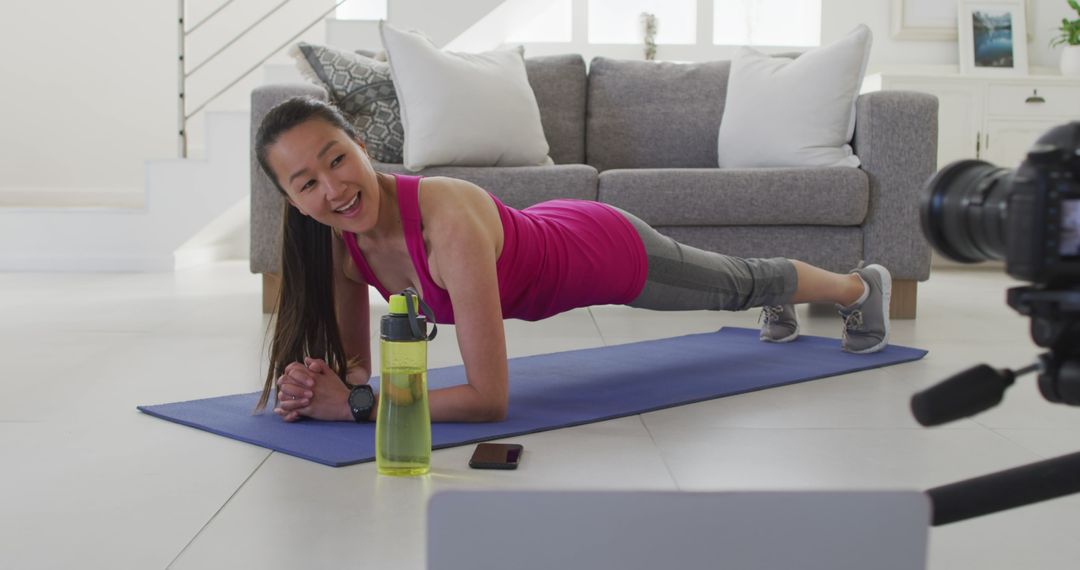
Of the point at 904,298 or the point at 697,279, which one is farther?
the point at 904,298

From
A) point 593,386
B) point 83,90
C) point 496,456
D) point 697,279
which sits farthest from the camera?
point 83,90

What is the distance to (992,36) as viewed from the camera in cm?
496

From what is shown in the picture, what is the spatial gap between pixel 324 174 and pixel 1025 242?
41.3 inches

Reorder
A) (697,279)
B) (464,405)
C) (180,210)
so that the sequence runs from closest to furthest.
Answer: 1. (464,405)
2. (697,279)
3. (180,210)

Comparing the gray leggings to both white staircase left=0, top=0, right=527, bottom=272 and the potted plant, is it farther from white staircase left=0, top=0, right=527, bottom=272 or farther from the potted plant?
the potted plant

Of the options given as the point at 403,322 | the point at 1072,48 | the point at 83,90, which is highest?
the point at 1072,48

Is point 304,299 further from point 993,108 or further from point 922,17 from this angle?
point 922,17

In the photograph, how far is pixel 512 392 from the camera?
6.17ft

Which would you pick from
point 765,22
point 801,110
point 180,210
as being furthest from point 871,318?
point 765,22

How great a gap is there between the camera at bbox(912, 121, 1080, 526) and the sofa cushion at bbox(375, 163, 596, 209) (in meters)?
2.20

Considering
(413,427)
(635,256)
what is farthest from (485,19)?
(413,427)

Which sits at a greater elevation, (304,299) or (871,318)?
(304,299)

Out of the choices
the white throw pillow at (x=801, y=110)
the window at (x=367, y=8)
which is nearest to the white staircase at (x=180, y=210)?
the window at (x=367, y=8)

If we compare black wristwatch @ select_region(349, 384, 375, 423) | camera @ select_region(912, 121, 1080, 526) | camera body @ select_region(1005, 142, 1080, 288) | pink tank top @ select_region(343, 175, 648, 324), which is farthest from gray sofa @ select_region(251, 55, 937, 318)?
camera body @ select_region(1005, 142, 1080, 288)
